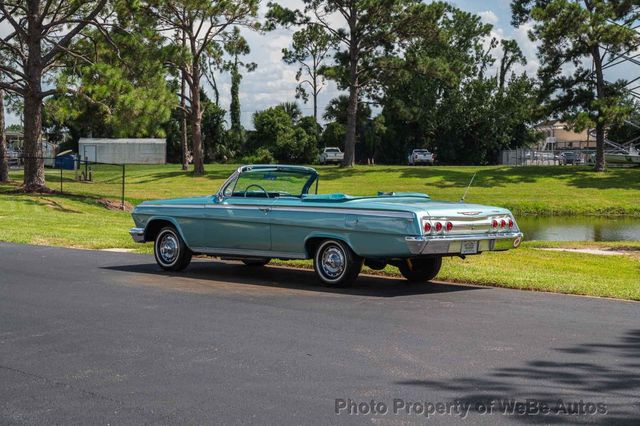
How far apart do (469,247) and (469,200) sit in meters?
30.2

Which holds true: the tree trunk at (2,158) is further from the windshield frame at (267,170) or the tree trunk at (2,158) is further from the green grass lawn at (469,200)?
the windshield frame at (267,170)

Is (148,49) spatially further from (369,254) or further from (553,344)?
(553,344)

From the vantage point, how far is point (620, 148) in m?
61.7

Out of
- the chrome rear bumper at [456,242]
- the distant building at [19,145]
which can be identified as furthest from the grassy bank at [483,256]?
the distant building at [19,145]

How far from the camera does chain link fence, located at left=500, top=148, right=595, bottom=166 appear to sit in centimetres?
6222

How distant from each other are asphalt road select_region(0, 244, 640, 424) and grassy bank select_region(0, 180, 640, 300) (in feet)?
3.04

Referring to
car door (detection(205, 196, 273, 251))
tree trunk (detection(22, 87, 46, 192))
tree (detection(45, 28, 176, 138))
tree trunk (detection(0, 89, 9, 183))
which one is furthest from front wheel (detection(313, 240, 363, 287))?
tree trunk (detection(0, 89, 9, 183))

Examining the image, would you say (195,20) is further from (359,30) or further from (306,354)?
(306,354)

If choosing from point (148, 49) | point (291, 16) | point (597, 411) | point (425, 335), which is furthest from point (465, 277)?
point (291, 16)

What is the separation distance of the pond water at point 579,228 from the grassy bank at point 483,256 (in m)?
5.01

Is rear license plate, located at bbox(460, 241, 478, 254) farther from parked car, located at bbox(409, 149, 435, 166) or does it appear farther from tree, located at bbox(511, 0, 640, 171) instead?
parked car, located at bbox(409, 149, 435, 166)

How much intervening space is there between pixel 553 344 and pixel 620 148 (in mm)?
57820

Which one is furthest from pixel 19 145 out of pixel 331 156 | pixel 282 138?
pixel 331 156

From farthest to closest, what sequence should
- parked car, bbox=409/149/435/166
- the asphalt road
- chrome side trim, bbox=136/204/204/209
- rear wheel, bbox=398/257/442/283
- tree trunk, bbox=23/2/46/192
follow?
parked car, bbox=409/149/435/166 → tree trunk, bbox=23/2/46/192 → chrome side trim, bbox=136/204/204/209 → rear wheel, bbox=398/257/442/283 → the asphalt road
